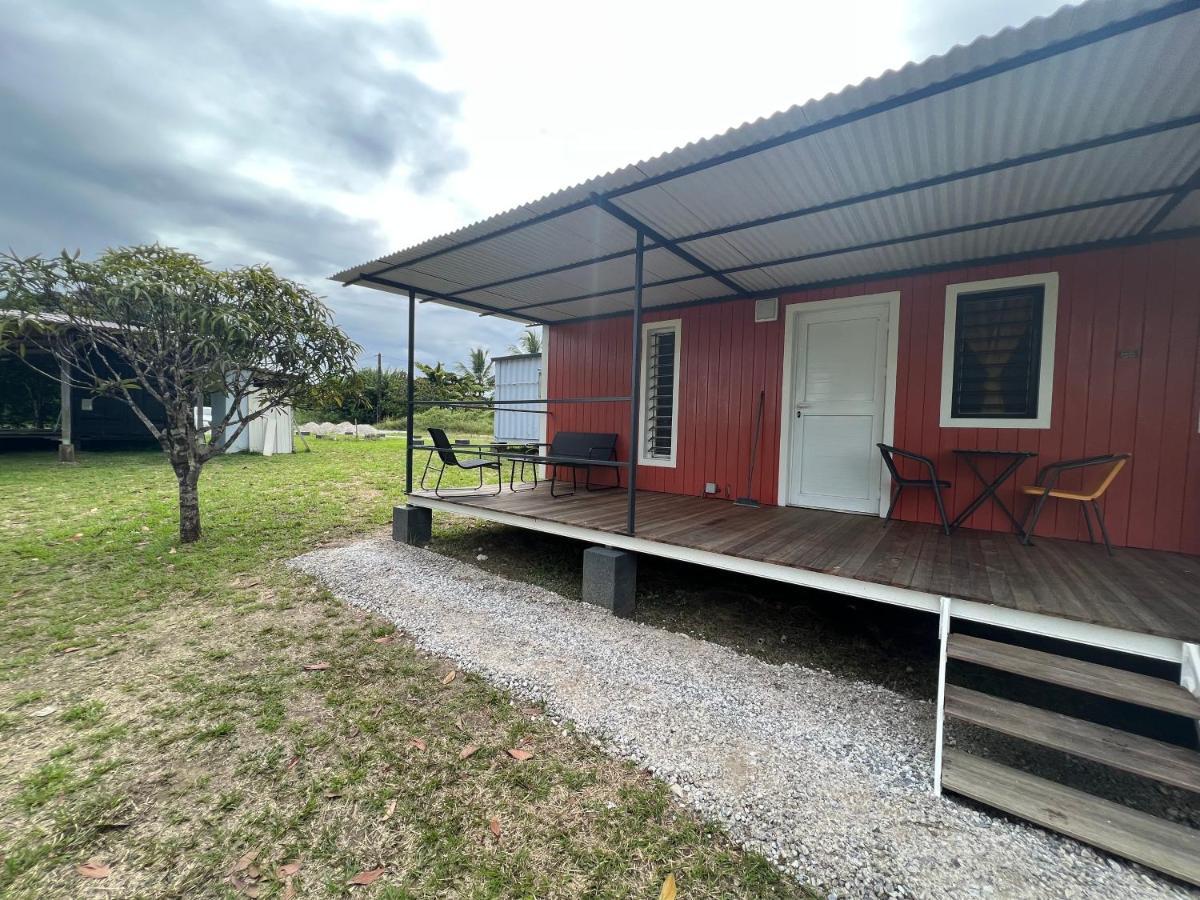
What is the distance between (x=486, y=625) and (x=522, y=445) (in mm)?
3467

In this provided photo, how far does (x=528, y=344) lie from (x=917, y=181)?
77.9 feet

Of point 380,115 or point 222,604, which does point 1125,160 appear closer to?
point 222,604

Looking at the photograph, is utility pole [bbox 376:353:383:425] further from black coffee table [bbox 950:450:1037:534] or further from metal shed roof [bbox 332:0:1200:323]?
black coffee table [bbox 950:450:1037:534]

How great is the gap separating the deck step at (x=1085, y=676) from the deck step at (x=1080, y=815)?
36 cm

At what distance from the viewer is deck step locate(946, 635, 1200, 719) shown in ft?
5.51

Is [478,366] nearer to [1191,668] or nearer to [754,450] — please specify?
[754,450]

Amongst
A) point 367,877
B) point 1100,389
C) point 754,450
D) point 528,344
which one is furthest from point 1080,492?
point 528,344

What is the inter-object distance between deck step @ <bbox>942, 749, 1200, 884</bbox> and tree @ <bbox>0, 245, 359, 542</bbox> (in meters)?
5.48

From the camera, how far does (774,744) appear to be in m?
1.99

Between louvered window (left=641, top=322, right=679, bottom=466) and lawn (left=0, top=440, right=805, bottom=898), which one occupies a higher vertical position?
louvered window (left=641, top=322, right=679, bottom=466)

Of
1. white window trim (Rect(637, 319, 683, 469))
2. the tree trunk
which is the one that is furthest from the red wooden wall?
the tree trunk

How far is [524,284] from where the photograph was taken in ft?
16.5

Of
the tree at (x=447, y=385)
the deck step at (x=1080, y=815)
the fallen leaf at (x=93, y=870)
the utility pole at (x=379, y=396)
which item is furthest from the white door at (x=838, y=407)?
the utility pole at (x=379, y=396)

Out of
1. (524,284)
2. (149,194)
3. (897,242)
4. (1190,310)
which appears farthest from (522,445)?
(149,194)
